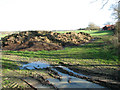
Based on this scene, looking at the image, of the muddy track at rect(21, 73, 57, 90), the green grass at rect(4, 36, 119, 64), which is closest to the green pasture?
the green grass at rect(4, 36, 119, 64)

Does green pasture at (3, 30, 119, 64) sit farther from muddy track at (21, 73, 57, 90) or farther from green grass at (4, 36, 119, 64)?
muddy track at (21, 73, 57, 90)

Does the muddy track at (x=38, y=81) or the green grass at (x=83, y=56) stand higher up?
the green grass at (x=83, y=56)

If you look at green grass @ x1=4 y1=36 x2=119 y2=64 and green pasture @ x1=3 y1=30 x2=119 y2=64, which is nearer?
green pasture @ x1=3 y1=30 x2=119 y2=64

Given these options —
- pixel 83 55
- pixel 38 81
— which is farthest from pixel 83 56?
pixel 38 81

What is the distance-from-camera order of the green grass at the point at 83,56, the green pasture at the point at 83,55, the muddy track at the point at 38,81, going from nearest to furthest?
the muddy track at the point at 38,81 < the green pasture at the point at 83,55 < the green grass at the point at 83,56

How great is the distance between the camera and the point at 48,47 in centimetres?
1547

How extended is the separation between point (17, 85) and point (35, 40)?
1323 cm

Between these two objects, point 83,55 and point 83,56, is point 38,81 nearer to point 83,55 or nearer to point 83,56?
point 83,56

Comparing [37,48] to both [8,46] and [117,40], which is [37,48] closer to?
[8,46]

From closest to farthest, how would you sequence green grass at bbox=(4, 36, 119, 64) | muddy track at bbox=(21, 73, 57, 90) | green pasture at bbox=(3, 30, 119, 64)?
muddy track at bbox=(21, 73, 57, 90)
green pasture at bbox=(3, 30, 119, 64)
green grass at bbox=(4, 36, 119, 64)

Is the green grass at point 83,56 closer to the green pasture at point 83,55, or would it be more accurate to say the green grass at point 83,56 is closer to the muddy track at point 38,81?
the green pasture at point 83,55

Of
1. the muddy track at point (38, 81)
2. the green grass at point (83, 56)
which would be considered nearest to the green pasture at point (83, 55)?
the green grass at point (83, 56)

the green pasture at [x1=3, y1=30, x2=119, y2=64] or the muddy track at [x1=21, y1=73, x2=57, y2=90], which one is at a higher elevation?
the green pasture at [x1=3, y1=30, x2=119, y2=64]

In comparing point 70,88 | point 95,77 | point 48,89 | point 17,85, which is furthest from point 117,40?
point 17,85
